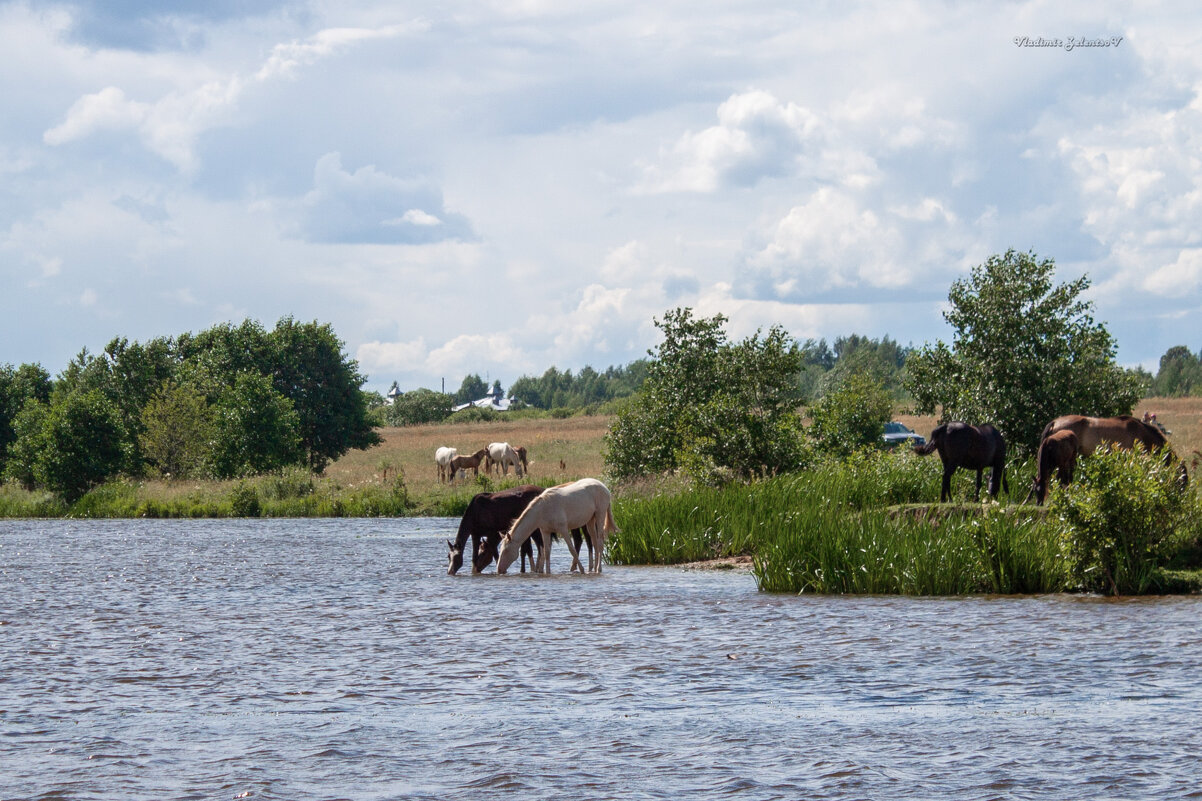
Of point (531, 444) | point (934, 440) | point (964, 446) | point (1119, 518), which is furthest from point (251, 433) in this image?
point (1119, 518)

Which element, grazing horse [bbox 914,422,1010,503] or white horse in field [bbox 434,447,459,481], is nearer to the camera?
grazing horse [bbox 914,422,1010,503]

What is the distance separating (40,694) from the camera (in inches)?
428

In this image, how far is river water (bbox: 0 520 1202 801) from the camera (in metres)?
7.79

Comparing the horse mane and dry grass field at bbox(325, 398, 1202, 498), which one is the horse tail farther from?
dry grass field at bbox(325, 398, 1202, 498)

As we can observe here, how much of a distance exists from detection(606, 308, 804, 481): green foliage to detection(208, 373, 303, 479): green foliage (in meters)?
23.2

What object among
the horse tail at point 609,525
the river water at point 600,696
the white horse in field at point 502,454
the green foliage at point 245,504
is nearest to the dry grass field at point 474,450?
the white horse in field at point 502,454

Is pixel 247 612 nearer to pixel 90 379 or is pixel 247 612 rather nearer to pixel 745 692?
pixel 745 692

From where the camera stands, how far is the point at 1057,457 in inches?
828

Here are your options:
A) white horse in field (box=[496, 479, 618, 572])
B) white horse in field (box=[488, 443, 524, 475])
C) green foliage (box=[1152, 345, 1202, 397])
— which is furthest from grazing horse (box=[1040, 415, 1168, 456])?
green foliage (box=[1152, 345, 1202, 397])

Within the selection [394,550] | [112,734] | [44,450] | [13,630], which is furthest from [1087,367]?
[44,450]

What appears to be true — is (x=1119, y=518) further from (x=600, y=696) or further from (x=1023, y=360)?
(x=1023, y=360)

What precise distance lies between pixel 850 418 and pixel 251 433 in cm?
3067

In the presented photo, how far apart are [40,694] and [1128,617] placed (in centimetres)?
1165

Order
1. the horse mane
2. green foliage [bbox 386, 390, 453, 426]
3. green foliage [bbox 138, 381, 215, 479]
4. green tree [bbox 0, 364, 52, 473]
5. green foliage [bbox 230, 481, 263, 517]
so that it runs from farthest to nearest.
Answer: green foliage [bbox 386, 390, 453, 426] → green tree [bbox 0, 364, 52, 473] → green foliage [bbox 138, 381, 215, 479] → green foliage [bbox 230, 481, 263, 517] → the horse mane
